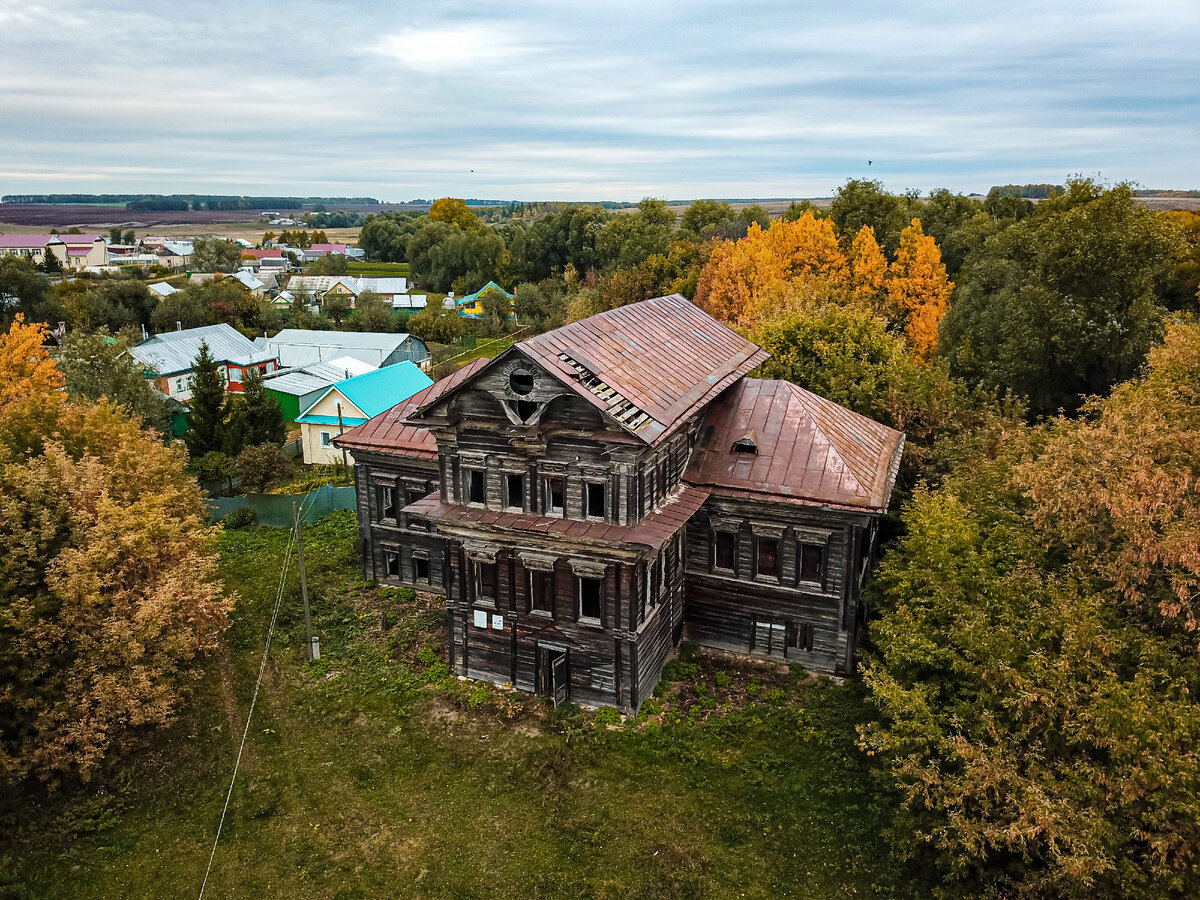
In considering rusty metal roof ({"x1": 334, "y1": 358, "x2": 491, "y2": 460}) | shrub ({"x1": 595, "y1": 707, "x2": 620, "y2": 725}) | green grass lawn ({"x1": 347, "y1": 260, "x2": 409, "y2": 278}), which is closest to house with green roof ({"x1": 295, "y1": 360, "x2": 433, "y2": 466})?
rusty metal roof ({"x1": 334, "y1": 358, "x2": 491, "y2": 460})

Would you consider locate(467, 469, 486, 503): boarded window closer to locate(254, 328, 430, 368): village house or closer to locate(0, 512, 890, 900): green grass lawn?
locate(0, 512, 890, 900): green grass lawn

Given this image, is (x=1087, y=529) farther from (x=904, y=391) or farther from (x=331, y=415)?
(x=331, y=415)

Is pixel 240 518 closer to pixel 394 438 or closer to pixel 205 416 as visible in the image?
pixel 205 416

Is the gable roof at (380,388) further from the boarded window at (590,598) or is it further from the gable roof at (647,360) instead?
the boarded window at (590,598)

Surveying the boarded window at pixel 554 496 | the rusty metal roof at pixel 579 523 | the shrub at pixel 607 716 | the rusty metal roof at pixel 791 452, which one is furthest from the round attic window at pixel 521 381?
the shrub at pixel 607 716

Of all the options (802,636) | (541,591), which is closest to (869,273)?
(802,636)

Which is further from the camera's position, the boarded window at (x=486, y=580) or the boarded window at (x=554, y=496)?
the boarded window at (x=486, y=580)

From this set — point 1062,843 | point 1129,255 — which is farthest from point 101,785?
point 1129,255
